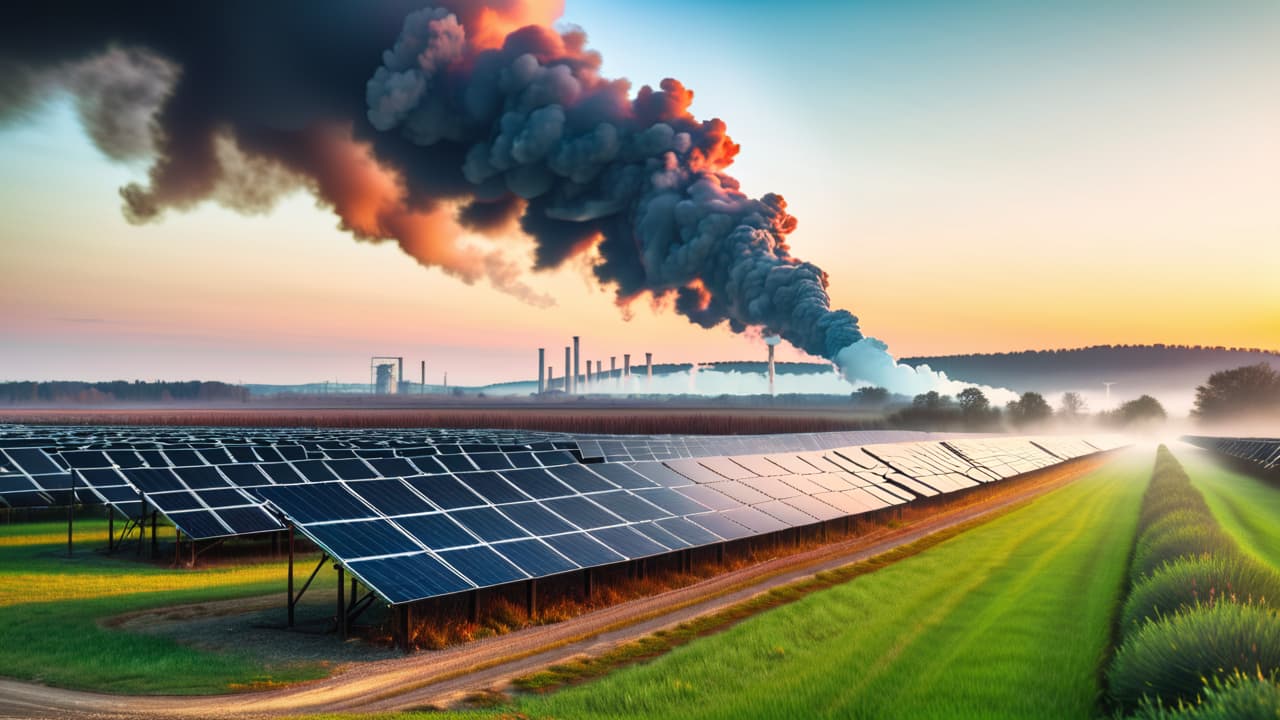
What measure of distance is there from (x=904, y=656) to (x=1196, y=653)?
6.78 metres

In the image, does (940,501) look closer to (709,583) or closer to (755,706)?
(709,583)

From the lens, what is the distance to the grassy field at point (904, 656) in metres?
16.8

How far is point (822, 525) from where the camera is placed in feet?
141

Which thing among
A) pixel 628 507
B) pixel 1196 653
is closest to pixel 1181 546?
pixel 1196 653

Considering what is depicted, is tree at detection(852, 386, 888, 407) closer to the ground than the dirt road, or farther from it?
farther from it

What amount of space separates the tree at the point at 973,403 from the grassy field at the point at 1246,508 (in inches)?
3104

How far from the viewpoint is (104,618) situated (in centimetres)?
2548

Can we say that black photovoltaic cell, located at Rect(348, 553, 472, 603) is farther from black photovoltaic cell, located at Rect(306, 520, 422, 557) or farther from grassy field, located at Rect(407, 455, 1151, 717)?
grassy field, located at Rect(407, 455, 1151, 717)

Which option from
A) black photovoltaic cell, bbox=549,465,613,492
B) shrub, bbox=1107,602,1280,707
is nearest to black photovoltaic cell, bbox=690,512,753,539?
black photovoltaic cell, bbox=549,465,613,492

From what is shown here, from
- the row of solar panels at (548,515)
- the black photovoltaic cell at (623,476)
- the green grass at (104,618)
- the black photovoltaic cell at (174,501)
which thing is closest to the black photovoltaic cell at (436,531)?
the row of solar panels at (548,515)

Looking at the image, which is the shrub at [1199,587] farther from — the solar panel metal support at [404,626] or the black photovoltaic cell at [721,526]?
the solar panel metal support at [404,626]

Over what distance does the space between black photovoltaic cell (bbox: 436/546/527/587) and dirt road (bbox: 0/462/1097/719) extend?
1455 millimetres

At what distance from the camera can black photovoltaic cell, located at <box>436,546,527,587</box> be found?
23.9 m

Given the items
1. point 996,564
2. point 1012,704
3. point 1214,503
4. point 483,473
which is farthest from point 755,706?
point 1214,503
